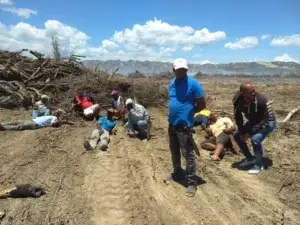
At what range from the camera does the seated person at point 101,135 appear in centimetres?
819

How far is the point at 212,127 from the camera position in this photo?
8.75m

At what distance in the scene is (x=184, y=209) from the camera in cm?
538

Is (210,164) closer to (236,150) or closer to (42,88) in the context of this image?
(236,150)

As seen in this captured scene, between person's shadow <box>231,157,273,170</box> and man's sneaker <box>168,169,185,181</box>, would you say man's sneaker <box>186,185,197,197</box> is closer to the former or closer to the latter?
man's sneaker <box>168,169,185,181</box>

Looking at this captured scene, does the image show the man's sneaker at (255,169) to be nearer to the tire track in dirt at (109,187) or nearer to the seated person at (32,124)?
the tire track in dirt at (109,187)

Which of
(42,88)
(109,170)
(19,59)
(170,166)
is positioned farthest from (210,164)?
(19,59)

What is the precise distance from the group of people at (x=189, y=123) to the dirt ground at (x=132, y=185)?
277mm

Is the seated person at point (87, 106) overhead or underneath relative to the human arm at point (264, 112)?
underneath

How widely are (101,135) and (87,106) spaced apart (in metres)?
2.59

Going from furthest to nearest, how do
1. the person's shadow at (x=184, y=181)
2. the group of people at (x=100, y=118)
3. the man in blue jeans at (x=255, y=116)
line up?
the group of people at (x=100, y=118), the man in blue jeans at (x=255, y=116), the person's shadow at (x=184, y=181)

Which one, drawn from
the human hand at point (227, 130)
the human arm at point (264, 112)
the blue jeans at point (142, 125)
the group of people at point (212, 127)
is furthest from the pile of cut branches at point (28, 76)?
the human arm at point (264, 112)

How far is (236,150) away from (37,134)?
4.47 m

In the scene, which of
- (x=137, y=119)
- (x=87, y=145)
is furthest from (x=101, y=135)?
(x=137, y=119)

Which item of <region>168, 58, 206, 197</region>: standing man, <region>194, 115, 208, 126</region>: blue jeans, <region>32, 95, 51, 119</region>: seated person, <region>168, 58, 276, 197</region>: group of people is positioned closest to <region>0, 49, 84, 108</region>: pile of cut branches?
<region>32, 95, 51, 119</region>: seated person
